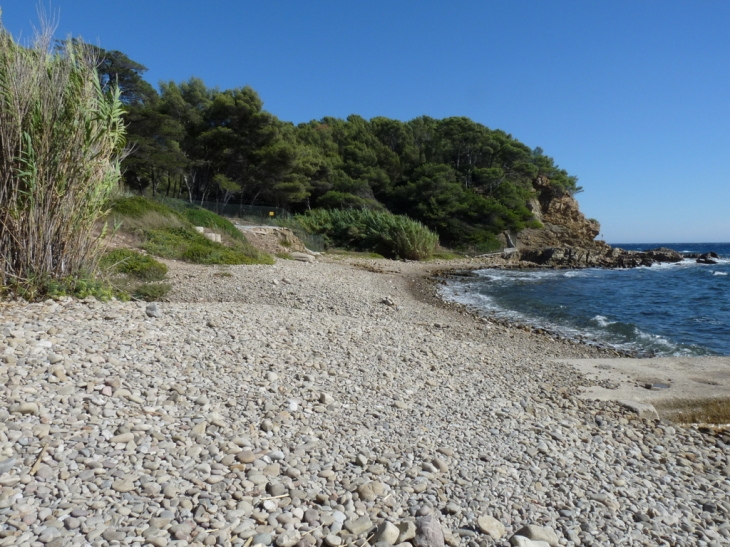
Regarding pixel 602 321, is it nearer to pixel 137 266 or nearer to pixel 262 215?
pixel 137 266

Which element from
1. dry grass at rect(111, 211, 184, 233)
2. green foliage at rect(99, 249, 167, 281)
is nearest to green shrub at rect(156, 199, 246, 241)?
dry grass at rect(111, 211, 184, 233)

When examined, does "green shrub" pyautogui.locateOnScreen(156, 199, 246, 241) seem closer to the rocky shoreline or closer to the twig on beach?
the rocky shoreline

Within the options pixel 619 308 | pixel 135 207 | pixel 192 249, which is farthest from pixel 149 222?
pixel 619 308

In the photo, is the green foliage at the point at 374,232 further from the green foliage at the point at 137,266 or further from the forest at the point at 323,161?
the green foliage at the point at 137,266

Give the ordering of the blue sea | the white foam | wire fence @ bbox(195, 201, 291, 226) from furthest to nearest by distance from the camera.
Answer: wire fence @ bbox(195, 201, 291, 226)
the white foam
the blue sea

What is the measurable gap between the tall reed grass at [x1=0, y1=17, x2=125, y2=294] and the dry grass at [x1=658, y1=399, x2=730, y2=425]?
7.21 metres

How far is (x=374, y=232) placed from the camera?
27562 mm

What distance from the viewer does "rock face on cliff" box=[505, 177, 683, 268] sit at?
31797 millimetres

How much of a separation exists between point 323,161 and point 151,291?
93.3ft

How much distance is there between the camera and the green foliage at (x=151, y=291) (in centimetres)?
914

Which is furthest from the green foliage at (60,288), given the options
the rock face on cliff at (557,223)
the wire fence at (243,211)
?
the rock face on cliff at (557,223)

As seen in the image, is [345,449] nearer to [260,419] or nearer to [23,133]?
[260,419]

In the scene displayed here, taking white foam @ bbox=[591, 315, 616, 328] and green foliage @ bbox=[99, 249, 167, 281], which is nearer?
green foliage @ bbox=[99, 249, 167, 281]

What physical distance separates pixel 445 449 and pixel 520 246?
3536cm
